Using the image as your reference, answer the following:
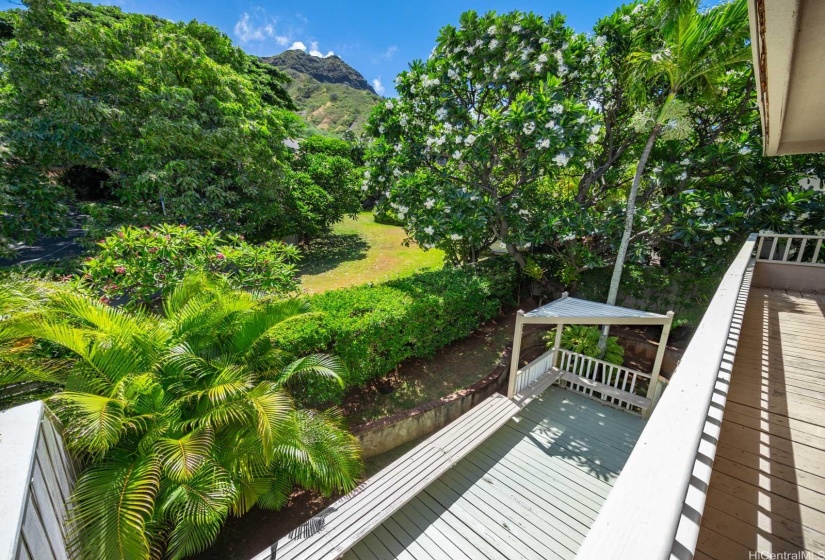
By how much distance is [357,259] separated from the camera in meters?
12.5

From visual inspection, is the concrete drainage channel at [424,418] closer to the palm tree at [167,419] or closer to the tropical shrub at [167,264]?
the palm tree at [167,419]

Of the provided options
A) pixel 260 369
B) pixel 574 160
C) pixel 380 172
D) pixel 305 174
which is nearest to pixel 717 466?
pixel 260 369

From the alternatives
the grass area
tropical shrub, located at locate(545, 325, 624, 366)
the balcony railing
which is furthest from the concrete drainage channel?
the grass area

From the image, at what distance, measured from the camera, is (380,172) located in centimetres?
741

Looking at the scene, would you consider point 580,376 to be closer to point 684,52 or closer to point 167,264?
point 684,52

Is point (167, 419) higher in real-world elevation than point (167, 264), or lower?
lower

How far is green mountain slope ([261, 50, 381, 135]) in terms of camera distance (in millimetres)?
53278

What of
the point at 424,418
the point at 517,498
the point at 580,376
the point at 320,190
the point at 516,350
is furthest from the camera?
the point at 320,190

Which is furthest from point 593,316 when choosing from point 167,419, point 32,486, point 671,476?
point 32,486

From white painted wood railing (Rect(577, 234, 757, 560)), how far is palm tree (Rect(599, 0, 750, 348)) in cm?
529

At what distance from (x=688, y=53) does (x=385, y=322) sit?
616 centimetres

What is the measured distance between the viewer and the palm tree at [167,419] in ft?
7.88

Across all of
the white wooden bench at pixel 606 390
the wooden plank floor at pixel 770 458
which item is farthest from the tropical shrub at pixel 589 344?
the wooden plank floor at pixel 770 458

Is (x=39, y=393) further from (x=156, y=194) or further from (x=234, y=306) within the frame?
(x=156, y=194)
